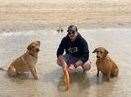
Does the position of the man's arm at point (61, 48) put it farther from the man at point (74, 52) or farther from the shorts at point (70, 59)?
the shorts at point (70, 59)

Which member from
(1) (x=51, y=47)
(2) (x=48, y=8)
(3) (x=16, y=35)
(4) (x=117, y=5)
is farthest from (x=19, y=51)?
(4) (x=117, y=5)

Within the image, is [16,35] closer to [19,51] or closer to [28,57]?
[19,51]

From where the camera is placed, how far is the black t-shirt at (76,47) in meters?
8.55

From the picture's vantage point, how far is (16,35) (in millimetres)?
11484

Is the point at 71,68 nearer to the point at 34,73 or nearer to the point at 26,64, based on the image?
the point at 34,73

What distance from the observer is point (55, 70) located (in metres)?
9.12

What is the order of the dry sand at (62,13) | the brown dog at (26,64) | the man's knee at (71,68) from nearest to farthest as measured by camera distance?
the brown dog at (26,64), the man's knee at (71,68), the dry sand at (62,13)

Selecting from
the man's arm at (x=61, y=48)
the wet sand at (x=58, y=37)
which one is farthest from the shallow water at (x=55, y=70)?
the man's arm at (x=61, y=48)

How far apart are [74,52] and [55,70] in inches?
26.3

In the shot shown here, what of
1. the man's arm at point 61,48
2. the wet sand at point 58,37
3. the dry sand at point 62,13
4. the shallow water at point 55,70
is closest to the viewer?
the shallow water at point 55,70

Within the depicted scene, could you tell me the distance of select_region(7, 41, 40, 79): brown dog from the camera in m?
8.48

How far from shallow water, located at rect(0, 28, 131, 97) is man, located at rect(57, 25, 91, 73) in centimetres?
27

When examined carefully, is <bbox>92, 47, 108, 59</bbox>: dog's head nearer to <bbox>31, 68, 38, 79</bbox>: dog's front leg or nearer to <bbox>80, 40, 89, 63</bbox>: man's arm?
<bbox>80, 40, 89, 63</bbox>: man's arm

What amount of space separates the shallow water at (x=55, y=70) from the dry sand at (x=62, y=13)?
2.96 ft
